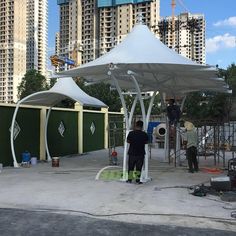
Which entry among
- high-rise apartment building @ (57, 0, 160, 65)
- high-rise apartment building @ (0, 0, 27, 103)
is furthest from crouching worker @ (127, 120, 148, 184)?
high-rise apartment building @ (0, 0, 27, 103)

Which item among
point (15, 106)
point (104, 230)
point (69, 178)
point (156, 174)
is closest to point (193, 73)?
point (156, 174)

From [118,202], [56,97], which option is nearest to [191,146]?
[118,202]

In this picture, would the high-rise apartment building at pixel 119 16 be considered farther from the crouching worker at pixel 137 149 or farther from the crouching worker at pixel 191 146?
the crouching worker at pixel 137 149

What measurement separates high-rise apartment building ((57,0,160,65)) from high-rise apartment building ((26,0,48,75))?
390cm

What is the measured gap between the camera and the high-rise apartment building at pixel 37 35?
85.1 m

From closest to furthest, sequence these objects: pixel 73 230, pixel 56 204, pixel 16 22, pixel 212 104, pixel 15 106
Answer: pixel 73 230 < pixel 56 204 < pixel 15 106 < pixel 212 104 < pixel 16 22

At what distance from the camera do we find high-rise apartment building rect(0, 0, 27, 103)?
259 feet

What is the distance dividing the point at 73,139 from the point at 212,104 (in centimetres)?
2673

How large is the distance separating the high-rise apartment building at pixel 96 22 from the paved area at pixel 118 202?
59.2 metres

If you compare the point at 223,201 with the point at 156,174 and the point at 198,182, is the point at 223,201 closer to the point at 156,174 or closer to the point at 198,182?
the point at 198,182

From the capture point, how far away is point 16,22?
80.1 metres

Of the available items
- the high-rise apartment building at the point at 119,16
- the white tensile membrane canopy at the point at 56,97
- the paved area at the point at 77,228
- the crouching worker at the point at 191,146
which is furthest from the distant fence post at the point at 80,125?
the high-rise apartment building at the point at 119,16

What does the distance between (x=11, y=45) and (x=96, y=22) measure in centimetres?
1576

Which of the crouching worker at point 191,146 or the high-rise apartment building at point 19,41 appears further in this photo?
the high-rise apartment building at point 19,41
